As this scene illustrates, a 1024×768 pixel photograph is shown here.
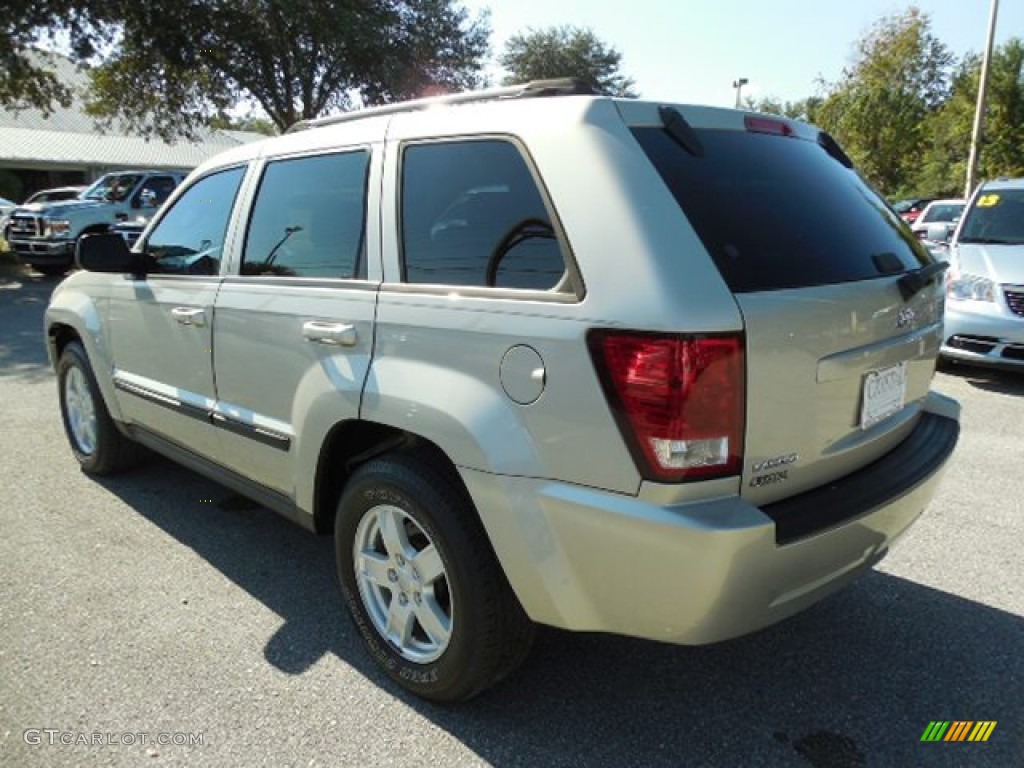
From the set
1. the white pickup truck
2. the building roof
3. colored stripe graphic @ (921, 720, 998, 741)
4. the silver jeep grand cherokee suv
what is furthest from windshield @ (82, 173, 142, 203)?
the building roof

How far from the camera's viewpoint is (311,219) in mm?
2908

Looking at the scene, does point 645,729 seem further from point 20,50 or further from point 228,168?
point 20,50

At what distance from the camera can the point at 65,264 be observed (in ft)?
49.3

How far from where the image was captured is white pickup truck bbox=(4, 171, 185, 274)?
14680 mm

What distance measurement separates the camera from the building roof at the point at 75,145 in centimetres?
3469

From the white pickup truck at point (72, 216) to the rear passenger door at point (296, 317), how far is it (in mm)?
12822

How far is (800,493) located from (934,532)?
2079 mm

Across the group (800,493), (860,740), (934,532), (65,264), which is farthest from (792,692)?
(65,264)

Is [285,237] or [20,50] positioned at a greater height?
[20,50]

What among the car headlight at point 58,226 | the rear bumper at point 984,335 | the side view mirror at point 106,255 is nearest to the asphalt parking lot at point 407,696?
the side view mirror at point 106,255

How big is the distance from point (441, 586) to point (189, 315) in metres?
1.73

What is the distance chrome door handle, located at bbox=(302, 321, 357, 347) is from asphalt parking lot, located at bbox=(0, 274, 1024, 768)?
1.15 m

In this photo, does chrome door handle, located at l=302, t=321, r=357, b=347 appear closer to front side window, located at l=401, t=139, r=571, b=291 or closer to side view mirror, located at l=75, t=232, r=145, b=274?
front side window, located at l=401, t=139, r=571, b=291

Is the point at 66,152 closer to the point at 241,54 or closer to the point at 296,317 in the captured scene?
the point at 241,54
